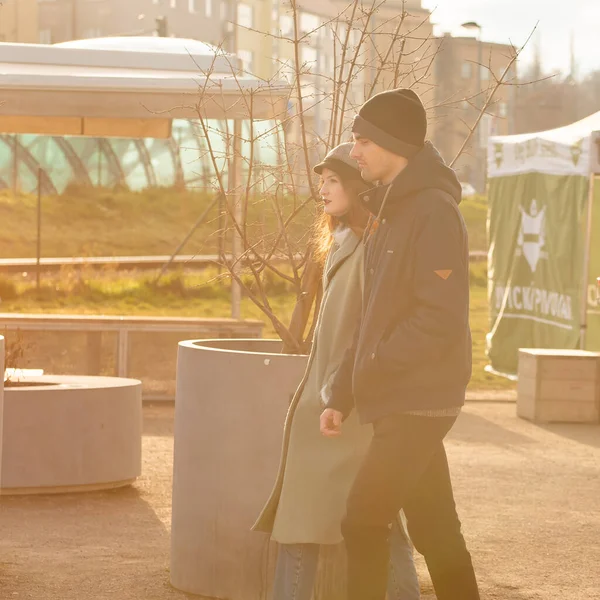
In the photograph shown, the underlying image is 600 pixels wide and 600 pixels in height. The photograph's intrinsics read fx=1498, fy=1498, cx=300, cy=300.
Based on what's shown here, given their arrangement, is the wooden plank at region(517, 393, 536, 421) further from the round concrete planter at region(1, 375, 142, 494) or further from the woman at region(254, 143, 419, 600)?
the woman at region(254, 143, 419, 600)

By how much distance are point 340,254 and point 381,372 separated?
62 cm

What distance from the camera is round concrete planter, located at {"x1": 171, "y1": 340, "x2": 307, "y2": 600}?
5.05 m

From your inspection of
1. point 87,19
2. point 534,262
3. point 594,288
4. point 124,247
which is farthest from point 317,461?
point 87,19

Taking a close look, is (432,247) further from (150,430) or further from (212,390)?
(150,430)

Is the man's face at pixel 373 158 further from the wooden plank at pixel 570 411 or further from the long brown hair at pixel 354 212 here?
the wooden plank at pixel 570 411

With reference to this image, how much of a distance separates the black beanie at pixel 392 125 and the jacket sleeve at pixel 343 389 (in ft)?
1.76

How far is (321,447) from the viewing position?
176 inches

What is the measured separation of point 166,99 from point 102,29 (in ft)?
183

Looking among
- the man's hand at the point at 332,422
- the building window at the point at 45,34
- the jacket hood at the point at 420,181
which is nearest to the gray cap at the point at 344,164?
the jacket hood at the point at 420,181

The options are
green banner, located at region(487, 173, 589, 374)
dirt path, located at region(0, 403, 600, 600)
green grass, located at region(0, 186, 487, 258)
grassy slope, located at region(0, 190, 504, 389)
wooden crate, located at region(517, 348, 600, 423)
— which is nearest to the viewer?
dirt path, located at region(0, 403, 600, 600)

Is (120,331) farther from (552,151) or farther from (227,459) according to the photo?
(227,459)

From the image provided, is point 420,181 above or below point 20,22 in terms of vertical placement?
below

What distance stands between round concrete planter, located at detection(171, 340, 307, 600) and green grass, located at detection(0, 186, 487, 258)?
90.0ft

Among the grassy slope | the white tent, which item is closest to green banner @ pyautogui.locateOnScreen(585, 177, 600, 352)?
the white tent
